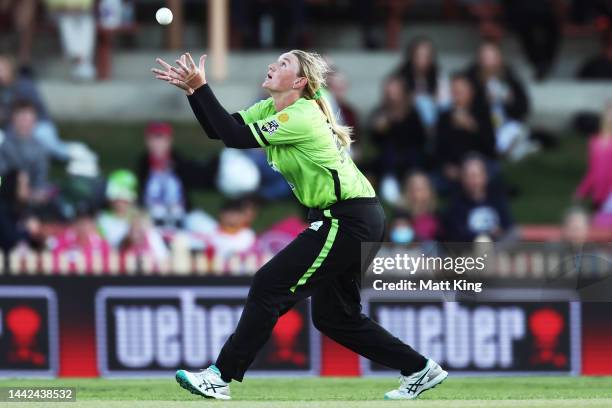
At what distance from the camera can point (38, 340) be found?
12398 mm

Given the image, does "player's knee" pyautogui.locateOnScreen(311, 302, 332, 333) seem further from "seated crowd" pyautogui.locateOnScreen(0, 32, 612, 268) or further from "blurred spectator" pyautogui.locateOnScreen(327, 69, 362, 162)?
"blurred spectator" pyautogui.locateOnScreen(327, 69, 362, 162)

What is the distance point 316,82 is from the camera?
29.3 feet

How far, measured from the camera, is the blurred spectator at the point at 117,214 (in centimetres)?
1417

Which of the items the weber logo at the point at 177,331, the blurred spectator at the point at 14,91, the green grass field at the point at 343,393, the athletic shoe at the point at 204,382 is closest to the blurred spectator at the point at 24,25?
the blurred spectator at the point at 14,91

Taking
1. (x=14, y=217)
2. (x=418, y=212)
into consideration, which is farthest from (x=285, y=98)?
(x=14, y=217)

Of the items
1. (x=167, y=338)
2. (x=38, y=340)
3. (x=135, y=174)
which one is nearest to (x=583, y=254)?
(x=167, y=338)

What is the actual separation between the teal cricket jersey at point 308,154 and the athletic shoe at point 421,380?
111 centimetres

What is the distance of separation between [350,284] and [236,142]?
1097 mm

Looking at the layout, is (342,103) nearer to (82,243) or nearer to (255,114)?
(82,243)

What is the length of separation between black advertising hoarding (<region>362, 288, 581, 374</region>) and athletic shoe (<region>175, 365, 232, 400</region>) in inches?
138

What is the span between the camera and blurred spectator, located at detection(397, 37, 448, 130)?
16.3m

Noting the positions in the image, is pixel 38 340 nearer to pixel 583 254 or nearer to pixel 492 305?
pixel 492 305

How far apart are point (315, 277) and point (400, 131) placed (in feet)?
24.3

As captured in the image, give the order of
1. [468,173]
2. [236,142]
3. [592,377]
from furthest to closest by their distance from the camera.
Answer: [468,173] → [592,377] → [236,142]
